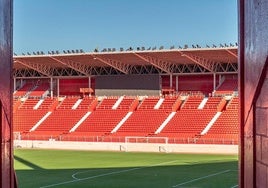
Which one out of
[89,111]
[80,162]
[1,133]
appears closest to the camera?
[1,133]

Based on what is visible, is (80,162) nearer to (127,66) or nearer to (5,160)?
(127,66)

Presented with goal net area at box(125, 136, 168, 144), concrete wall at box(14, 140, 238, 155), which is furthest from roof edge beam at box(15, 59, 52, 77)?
goal net area at box(125, 136, 168, 144)

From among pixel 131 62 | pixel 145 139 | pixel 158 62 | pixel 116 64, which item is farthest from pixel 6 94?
pixel 116 64

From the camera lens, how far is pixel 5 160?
2947mm

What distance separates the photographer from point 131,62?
49.5 meters

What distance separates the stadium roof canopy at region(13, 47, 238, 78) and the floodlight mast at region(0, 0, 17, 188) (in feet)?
130

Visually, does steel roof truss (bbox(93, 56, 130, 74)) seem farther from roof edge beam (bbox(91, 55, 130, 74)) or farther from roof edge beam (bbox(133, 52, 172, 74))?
roof edge beam (bbox(133, 52, 172, 74))

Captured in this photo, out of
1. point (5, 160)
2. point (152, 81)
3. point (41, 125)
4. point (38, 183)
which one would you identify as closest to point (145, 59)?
point (152, 81)

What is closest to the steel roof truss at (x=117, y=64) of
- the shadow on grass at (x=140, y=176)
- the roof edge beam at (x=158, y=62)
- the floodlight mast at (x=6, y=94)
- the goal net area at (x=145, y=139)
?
the roof edge beam at (x=158, y=62)

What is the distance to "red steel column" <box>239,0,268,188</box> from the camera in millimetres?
2418

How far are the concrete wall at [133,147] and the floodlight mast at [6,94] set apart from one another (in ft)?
98.9

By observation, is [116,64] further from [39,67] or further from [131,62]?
[39,67]

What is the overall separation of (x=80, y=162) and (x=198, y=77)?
74.2 ft

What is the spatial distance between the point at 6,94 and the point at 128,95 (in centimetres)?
4782
